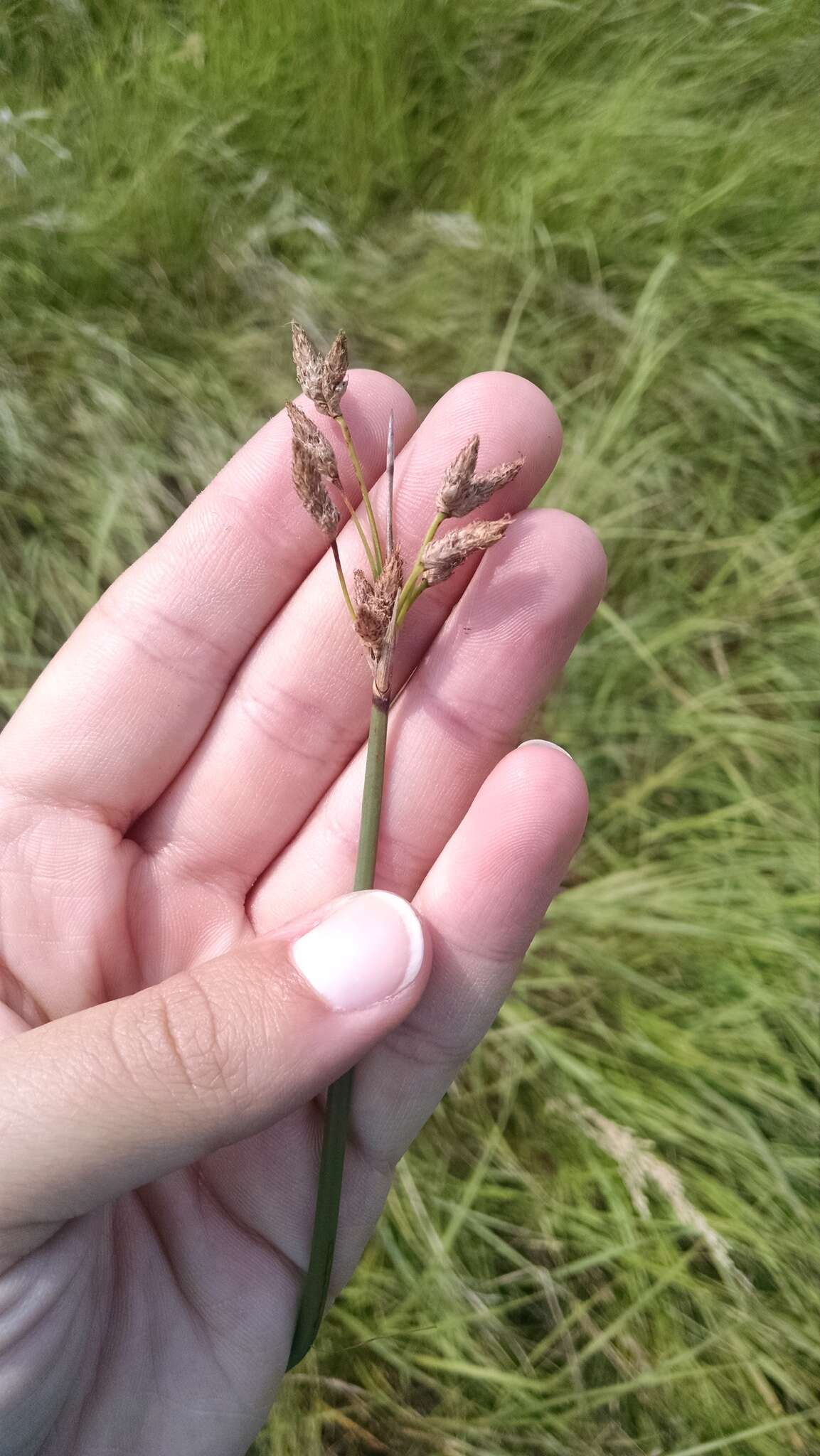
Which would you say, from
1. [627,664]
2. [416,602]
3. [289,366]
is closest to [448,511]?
[416,602]

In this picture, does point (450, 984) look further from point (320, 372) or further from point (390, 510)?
point (320, 372)

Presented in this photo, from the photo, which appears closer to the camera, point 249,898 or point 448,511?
point 448,511

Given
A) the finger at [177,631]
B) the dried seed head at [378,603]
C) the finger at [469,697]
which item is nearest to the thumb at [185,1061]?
the finger at [469,697]

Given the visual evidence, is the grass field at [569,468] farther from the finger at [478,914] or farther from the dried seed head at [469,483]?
the dried seed head at [469,483]

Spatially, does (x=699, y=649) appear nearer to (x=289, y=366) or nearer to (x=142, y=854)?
(x=289, y=366)

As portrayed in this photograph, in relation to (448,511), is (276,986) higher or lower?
lower

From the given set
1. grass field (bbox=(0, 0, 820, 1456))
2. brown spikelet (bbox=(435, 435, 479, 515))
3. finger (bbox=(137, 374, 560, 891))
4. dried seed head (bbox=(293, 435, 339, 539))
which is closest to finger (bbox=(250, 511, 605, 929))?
finger (bbox=(137, 374, 560, 891))

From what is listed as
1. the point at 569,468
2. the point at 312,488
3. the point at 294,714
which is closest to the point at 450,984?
the point at 294,714
